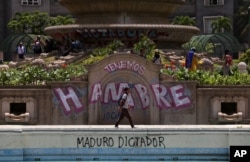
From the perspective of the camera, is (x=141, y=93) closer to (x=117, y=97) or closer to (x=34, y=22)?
(x=117, y=97)

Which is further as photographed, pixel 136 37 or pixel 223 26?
pixel 223 26

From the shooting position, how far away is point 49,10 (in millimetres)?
96000

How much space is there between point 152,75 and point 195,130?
27.8 feet

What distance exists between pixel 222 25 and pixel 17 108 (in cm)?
5869

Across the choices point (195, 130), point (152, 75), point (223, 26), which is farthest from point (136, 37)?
point (223, 26)

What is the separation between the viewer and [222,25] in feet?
287

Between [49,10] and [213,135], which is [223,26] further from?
[213,135]

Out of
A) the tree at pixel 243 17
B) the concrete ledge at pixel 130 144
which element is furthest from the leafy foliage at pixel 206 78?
the tree at pixel 243 17

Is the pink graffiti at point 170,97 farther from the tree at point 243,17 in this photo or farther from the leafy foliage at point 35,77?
the tree at point 243,17

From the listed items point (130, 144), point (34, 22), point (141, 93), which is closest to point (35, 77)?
point (141, 93)

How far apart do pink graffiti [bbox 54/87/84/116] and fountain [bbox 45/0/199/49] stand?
54.6 feet

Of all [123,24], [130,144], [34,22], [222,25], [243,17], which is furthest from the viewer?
[243,17]

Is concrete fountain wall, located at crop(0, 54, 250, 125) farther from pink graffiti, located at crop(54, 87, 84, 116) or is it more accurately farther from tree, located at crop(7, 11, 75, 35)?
tree, located at crop(7, 11, 75, 35)

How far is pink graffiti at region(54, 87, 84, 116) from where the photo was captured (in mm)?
31125
